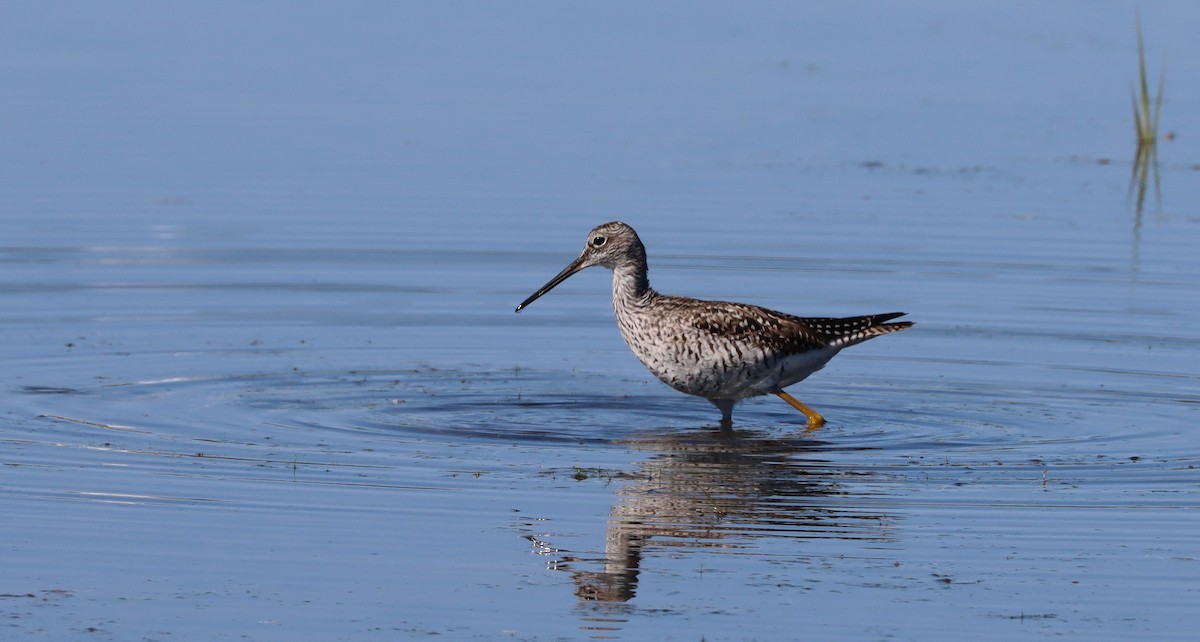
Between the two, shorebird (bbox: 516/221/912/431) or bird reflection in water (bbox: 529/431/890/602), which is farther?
shorebird (bbox: 516/221/912/431)

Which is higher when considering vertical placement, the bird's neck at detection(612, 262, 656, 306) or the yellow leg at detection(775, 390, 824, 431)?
the bird's neck at detection(612, 262, 656, 306)

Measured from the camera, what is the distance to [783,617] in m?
8.25

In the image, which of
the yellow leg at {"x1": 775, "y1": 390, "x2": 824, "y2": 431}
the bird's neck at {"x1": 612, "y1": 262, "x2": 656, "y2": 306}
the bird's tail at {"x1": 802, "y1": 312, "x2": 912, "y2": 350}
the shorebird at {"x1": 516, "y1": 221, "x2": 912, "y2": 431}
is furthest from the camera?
the bird's tail at {"x1": 802, "y1": 312, "x2": 912, "y2": 350}

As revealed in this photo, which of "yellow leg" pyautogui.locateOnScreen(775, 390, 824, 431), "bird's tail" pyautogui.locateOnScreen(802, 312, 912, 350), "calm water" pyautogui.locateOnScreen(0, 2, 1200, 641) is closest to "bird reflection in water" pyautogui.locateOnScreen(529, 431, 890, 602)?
"calm water" pyautogui.locateOnScreen(0, 2, 1200, 641)

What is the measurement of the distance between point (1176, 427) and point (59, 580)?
286 inches

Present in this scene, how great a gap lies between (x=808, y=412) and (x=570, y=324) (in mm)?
3884

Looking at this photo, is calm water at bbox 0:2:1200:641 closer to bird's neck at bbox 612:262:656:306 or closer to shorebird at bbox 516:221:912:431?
shorebird at bbox 516:221:912:431

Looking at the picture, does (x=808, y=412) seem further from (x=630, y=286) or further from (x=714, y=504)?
(x=714, y=504)

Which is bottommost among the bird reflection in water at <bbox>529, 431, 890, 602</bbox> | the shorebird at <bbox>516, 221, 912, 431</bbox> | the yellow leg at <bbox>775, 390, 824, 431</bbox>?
the bird reflection in water at <bbox>529, 431, 890, 602</bbox>

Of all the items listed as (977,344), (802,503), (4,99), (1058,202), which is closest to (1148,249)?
(1058,202)

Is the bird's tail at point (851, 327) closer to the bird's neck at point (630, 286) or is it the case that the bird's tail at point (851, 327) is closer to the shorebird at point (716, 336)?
the shorebird at point (716, 336)

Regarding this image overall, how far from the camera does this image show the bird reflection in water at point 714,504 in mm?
9156

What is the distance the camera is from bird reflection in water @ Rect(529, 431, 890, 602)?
30.0ft

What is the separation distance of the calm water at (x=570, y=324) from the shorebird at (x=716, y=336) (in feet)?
1.30
